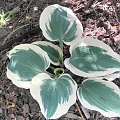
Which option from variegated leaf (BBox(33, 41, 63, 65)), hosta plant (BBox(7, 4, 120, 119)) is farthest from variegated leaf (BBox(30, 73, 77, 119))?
variegated leaf (BBox(33, 41, 63, 65))

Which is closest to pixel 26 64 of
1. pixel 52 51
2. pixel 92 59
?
pixel 52 51

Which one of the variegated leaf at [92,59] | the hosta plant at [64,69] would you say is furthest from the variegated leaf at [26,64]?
the variegated leaf at [92,59]

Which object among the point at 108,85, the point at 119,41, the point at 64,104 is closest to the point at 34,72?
the point at 64,104

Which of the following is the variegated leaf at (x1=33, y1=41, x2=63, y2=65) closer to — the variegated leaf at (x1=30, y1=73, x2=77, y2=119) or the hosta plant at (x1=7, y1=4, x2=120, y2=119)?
the hosta plant at (x1=7, y1=4, x2=120, y2=119)

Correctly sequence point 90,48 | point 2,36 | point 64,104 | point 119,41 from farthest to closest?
1. point 2,36
2. point 119,41
3. point 90,48
4. point 64,104

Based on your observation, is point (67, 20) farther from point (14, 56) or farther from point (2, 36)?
point (2, 36)

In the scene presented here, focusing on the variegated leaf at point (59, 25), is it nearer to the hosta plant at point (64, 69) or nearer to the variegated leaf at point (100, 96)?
the hosta plant at point (64, 69)

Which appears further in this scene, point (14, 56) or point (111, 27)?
point (111, 27)
